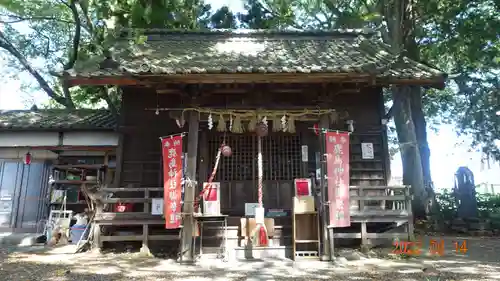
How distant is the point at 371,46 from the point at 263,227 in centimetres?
667

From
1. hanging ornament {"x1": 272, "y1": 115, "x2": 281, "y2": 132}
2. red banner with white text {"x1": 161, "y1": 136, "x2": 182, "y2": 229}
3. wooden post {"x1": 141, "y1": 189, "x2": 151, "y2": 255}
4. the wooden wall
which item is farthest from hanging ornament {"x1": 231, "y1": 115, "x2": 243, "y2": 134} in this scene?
wooden post {"x1": 141, "y1": 189, "x2": 151, "y2": 255}

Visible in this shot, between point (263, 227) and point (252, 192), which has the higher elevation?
point (252, 192)

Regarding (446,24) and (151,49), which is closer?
(151,49)

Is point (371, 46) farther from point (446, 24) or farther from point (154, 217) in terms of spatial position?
point (154, 217)

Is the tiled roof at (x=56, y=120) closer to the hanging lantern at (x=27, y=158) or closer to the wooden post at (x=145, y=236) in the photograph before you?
the hanging lantern at (x=27, y=158)

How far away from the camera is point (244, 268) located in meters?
6.70

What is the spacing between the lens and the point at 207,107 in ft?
25.9

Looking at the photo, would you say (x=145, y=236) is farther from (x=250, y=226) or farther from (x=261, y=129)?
(x=261, y=129)

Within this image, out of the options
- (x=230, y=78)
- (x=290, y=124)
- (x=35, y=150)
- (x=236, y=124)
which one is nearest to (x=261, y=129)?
(x=236, y=124)

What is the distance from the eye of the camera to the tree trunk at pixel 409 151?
13430 millimetres

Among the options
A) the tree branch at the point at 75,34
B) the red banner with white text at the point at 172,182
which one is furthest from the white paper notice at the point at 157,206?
the tree branch at the point at 75,34

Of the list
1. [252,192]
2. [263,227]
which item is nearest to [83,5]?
[252,192]

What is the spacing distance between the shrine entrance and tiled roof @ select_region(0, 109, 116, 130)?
160 inches

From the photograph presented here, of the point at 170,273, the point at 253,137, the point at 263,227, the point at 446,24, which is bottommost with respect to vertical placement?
the point at 170,273
